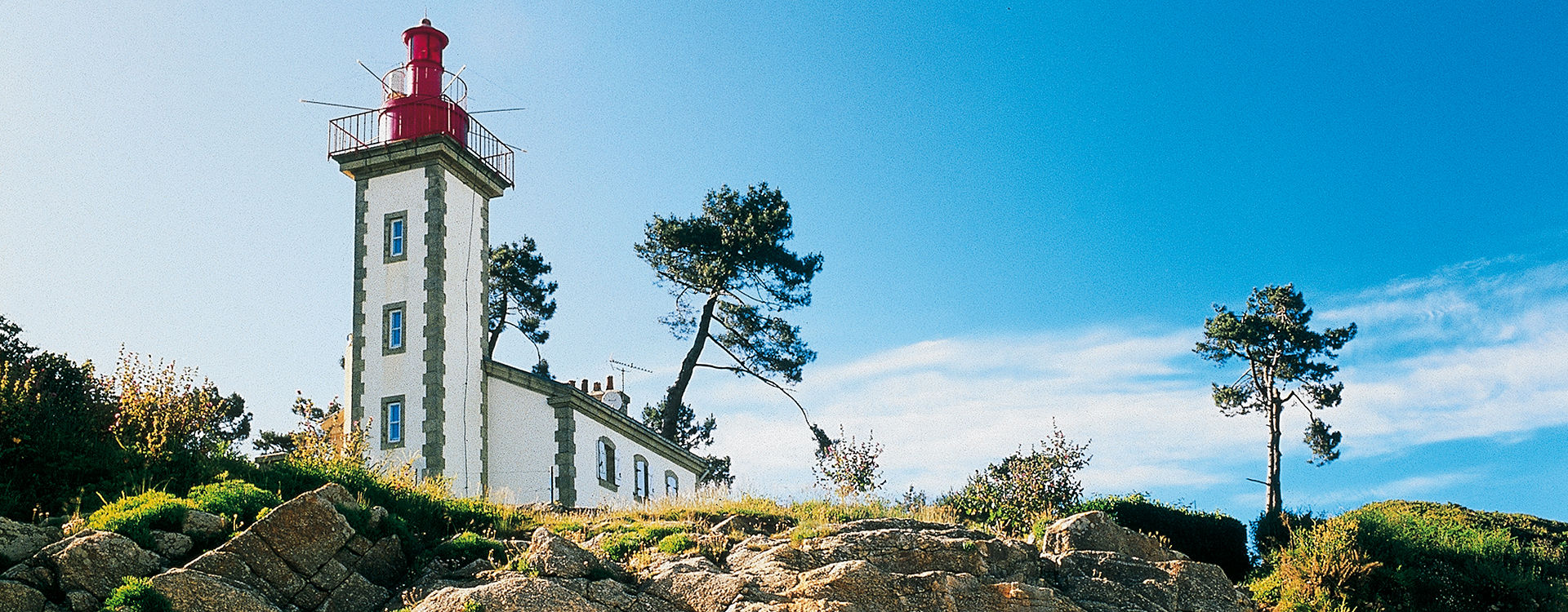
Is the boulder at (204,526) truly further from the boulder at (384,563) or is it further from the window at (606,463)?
the window at (606,463)

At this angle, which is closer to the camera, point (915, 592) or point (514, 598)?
point (514, 598)

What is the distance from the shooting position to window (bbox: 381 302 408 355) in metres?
31.0

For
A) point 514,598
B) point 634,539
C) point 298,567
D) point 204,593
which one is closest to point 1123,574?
point 634,539

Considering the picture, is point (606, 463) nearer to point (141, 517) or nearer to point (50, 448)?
point (50, 448)

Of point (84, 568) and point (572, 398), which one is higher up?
point (572, 398)

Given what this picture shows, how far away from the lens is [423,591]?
48.8ft

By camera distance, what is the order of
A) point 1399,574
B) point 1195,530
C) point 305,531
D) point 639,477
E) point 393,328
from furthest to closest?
point 639,477
point 393,328
point 1195,530
point 1399,574
point 305,531

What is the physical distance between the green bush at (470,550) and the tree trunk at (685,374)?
22615 millimetres

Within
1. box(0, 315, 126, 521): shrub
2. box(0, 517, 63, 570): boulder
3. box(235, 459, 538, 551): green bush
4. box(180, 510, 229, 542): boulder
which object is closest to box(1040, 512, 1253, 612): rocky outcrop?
box(235, 459, 538, 551): green bush

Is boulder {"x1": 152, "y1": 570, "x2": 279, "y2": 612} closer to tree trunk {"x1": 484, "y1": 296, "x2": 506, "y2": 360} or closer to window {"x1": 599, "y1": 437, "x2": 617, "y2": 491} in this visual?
window {"x1": 599, "y1": 437, "x2": 617, "y2": 491}

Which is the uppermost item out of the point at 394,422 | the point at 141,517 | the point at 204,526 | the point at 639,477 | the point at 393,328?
the point at 393,328

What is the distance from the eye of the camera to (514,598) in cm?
1396

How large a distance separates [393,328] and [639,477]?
7894mm

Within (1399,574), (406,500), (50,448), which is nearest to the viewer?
(50,448)
